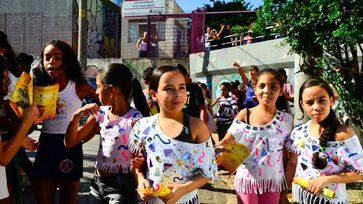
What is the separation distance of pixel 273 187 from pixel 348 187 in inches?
117

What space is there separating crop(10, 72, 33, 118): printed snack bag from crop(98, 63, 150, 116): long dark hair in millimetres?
533

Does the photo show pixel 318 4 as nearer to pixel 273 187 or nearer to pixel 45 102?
pixel 273 187

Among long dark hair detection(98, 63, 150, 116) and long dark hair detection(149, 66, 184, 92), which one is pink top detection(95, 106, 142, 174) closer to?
long dark hair detection(98, 63, 150, 116)

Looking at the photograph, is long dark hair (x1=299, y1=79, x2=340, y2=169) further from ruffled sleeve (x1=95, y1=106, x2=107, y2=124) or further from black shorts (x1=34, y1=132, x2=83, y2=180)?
black shorts (x1=34, y1=132, x2=83, y2=180)

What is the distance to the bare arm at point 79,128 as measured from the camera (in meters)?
2.42

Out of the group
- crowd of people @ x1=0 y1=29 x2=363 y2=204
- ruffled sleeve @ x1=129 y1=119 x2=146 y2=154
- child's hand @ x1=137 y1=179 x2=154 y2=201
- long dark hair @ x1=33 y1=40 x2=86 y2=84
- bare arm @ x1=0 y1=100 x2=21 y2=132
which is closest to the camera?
child's hand @ x1=137 y1=179 x2=154 y2=201

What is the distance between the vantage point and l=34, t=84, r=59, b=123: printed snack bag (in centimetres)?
255

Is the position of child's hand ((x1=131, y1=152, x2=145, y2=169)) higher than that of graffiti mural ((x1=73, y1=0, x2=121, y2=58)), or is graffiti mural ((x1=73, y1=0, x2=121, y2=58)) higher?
graffiti mural ((x1=73, y1=0, x2=121, y2=58))

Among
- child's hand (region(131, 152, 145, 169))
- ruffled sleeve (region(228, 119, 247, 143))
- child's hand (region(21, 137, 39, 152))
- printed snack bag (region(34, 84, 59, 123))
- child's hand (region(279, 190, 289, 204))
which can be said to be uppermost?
printed snack bag (region(34, 84, 59, 123))

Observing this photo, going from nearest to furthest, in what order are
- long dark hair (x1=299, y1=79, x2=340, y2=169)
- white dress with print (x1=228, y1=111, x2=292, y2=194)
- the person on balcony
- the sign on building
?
long dark hair (x1=299, y1=79, x2=340, y2=169), white dress with print (x1=228, y1=111, x2=292, y2=194), the person on balcony, the sign on building

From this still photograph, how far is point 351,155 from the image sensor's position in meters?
2.37

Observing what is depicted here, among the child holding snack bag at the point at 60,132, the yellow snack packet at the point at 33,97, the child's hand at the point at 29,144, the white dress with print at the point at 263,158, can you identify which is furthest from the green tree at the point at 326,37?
the child's hand at the point at 29,144

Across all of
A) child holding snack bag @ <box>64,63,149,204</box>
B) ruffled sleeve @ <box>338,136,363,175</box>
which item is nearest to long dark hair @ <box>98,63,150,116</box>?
child holding snack bag @ <box>64,63,149,204</box>

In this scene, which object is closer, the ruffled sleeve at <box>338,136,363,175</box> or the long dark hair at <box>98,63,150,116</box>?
the ruffled sleeve at <box>338,136,363,175</box>
